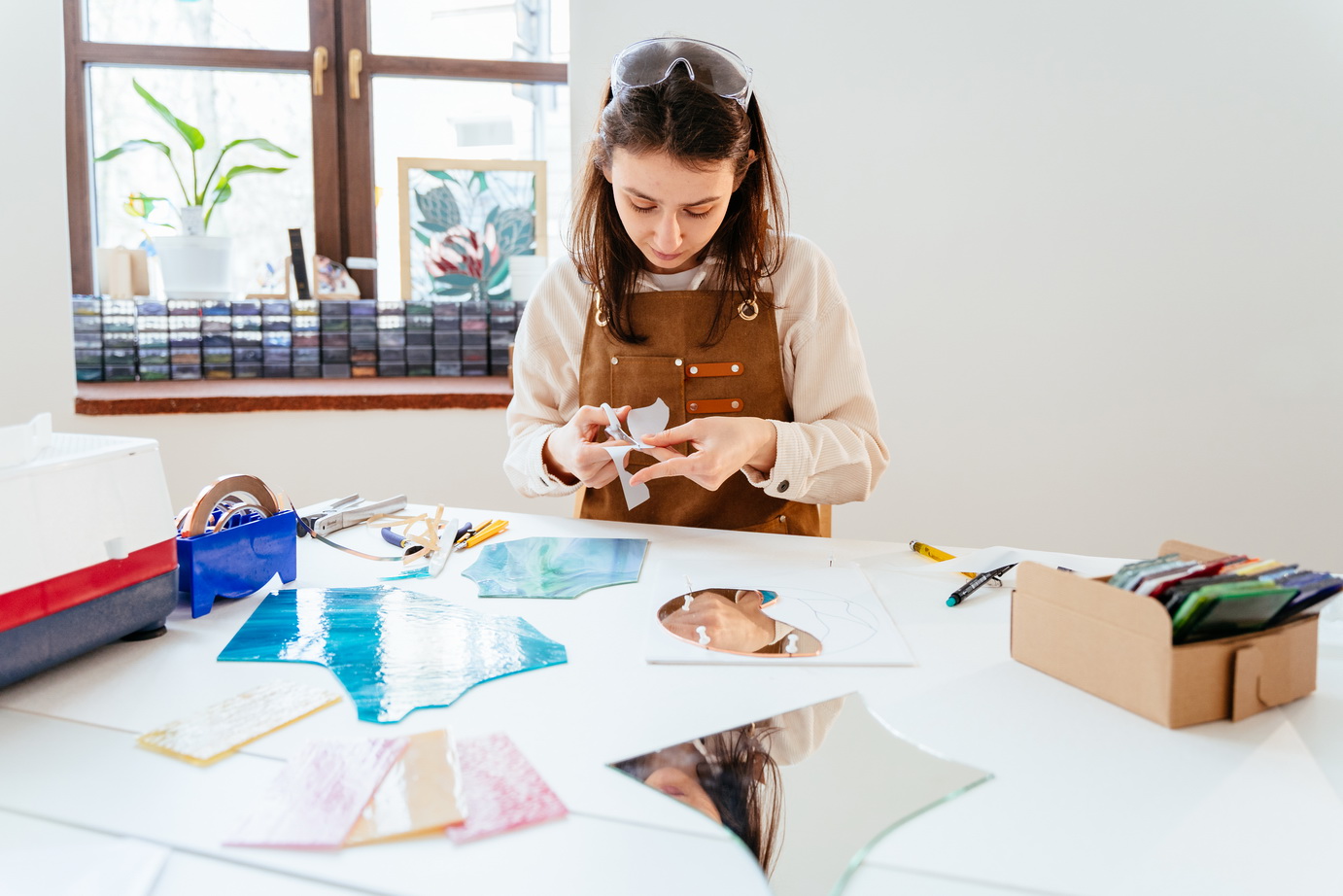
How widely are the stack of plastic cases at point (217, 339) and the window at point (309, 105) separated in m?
0.21

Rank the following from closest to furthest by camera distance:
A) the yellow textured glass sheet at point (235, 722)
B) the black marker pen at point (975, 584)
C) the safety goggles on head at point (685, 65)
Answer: the yellow textured glass sheet at point (235, 722), the black marker pen at point (975, 584), the safety goggles on head at point (685, 65)

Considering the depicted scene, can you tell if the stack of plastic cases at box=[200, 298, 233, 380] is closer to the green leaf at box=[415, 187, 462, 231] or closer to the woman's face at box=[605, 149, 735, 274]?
the green leaf at box=[415, 187, 462, 231]

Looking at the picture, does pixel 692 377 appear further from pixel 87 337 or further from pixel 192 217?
pixel 87 337

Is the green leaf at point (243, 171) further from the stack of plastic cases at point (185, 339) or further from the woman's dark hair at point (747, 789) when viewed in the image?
the woman's dark hair at point (747, 789)

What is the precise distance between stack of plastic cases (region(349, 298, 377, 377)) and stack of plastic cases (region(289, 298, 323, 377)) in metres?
0.07

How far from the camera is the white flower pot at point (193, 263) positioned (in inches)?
98.7

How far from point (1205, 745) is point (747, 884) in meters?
0.37

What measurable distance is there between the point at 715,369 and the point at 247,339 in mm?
1721

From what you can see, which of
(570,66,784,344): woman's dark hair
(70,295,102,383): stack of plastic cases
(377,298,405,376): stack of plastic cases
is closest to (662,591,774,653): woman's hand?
(570,66,784,344): woman's dark hair

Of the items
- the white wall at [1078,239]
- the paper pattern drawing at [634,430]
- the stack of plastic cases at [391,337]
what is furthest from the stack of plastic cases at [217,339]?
the paper pattern drawing at [634,430]

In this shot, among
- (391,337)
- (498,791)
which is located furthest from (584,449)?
(391,337)

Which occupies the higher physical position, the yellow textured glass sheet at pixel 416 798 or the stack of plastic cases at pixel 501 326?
the stack of plastic cases at pixel 501 326

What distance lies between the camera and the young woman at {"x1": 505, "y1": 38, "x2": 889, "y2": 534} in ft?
4.02

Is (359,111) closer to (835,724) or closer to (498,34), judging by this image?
(498,34)
